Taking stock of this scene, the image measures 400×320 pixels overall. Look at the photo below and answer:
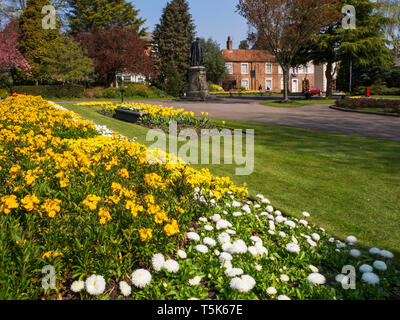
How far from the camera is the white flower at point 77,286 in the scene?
7.06ft

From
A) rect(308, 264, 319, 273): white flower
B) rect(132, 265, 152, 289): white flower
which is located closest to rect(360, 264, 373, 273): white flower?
rect(308, 264, 319, 273): white flower

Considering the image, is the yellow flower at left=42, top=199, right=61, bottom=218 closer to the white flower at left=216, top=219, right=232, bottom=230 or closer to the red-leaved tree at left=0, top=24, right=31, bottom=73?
the white flower at left=216, top=219, right=232, bottom=230

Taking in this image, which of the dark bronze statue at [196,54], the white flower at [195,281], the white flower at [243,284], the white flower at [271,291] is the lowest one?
the white flower at [271,291]

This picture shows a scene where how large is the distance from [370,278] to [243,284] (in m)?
1.11

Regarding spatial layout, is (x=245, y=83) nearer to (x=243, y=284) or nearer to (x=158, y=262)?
(x=158, y=262)

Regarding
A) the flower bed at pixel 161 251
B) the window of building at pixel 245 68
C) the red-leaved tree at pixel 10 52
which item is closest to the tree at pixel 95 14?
the red-leaved tree at pixel 10 52

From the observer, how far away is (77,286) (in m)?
2.17

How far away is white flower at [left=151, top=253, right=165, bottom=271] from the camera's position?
A: 2.42 metres

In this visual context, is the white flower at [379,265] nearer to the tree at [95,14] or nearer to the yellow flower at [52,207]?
the yellow flower at [52,207]

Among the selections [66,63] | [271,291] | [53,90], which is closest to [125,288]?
[271,291]

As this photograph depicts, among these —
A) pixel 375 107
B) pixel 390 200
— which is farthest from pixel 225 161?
pixel 375 107

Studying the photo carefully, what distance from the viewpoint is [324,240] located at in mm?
3391

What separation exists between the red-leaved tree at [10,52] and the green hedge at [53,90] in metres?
2.70
